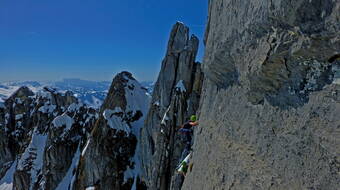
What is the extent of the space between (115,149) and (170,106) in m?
9.05

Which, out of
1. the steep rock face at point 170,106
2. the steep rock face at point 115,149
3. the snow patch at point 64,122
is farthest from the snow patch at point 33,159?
the steep rock face at point 170,106

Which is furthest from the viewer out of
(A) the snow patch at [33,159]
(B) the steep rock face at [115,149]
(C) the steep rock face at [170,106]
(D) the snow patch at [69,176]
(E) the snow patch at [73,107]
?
(E) the snow patch at [73,107]

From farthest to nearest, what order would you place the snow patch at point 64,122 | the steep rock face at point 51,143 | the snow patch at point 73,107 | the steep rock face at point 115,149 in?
1. the snow patch at point 73,107
2. the snow patch at point 64,122
3. the steep rock face at point 51,143
4. the steep rock face at point 115,149

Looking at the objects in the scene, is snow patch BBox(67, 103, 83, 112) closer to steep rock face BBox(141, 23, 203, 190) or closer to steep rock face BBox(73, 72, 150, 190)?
steep rock face BBox(73, 72, 150, 190)

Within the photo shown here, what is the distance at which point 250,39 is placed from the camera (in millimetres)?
4734

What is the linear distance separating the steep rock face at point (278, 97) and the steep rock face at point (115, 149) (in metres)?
21.1

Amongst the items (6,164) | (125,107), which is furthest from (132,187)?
(6,164)

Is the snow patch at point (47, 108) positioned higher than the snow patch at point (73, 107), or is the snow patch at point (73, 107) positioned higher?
the snow patch at point (73, 107)

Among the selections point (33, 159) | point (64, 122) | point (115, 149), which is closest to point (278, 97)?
point (115, 149)

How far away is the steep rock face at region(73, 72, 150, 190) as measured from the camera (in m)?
25.5

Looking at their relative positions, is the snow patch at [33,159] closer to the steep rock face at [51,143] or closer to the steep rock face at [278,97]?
the steep rock face at [51,143]

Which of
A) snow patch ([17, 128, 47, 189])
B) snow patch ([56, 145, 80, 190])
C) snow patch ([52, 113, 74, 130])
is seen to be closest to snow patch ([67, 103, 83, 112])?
snow patch ([52, 113, 74, 130])

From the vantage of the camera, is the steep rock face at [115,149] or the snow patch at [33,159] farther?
the snow patch at [33,159]

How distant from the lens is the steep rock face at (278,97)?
3.22 metres
